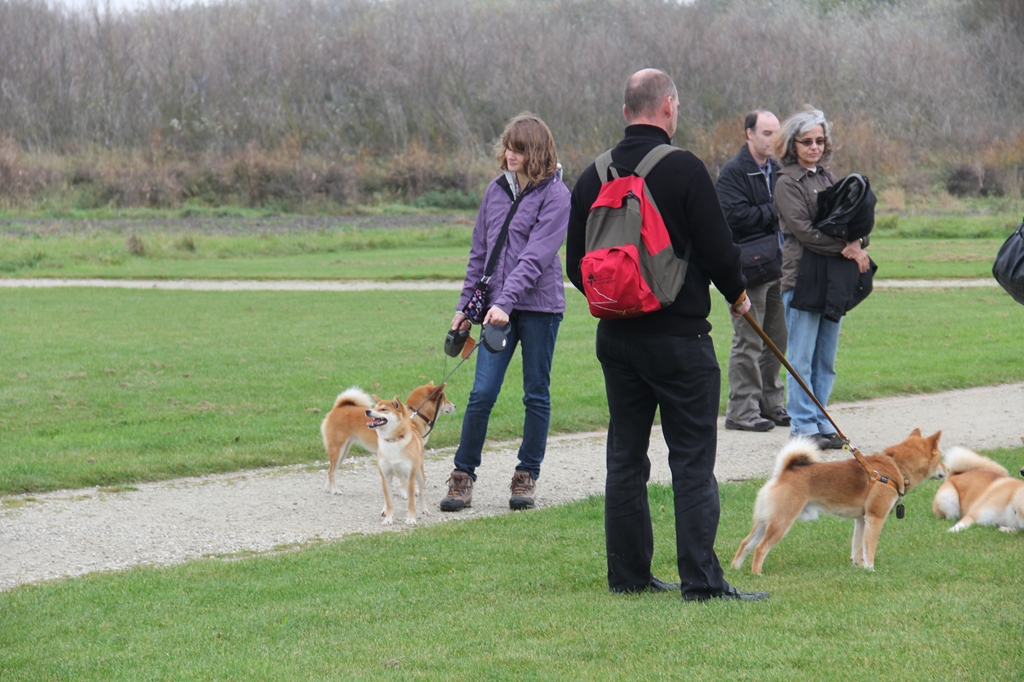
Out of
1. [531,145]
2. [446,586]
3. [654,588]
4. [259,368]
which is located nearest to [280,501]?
[446,586]

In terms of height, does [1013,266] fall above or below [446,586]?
above

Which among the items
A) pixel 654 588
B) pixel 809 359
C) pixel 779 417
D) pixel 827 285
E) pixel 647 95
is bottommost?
pixel 779 417

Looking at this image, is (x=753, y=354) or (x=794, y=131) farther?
(x=753, y=354)

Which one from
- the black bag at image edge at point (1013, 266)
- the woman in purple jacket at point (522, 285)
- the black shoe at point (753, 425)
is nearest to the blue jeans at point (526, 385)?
the woman in purple jacket at point (522, 285)

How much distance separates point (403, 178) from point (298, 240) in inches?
675

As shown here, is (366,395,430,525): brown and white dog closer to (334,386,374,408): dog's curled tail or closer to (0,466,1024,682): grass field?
(0,466,1024,682): grass field

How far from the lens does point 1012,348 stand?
12.9 m

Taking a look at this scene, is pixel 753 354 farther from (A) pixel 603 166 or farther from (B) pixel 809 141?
(A) pixel 603 166

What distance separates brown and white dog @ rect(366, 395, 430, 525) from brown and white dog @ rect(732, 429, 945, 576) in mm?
2296

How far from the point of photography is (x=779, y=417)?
939 centimetres

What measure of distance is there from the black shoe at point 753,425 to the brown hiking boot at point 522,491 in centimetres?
283

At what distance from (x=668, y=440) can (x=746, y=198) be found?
178 inches

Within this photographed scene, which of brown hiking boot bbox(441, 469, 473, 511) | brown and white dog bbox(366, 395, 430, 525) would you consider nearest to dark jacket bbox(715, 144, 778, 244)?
brown hiking boot bbox(441, 469, 473, 511)

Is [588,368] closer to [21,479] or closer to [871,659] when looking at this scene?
[21,479]
